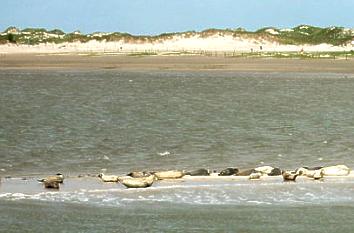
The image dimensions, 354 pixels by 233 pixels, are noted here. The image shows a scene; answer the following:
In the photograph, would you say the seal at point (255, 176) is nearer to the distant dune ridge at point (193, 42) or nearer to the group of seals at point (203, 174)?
the group of seals at point (203, 174)

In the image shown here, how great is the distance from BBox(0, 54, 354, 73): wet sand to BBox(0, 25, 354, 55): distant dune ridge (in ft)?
71.0

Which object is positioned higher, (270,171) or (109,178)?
(109,178)

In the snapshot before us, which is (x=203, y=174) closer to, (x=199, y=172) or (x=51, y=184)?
(x=199, y=172)

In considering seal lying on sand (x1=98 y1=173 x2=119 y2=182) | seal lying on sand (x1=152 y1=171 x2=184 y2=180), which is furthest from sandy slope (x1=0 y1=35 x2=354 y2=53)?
seal lying on sand (x1=98 y1=173 x2=119 y2=182)

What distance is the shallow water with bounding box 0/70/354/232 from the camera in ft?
39.7

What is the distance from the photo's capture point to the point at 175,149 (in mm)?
20750

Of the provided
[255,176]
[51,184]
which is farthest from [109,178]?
[255,176]

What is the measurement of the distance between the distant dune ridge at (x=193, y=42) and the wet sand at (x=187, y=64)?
21.6m

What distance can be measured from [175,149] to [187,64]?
39553 mm

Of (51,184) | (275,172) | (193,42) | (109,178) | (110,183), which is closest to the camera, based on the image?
(51,184)

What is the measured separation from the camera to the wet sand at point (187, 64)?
56000mm

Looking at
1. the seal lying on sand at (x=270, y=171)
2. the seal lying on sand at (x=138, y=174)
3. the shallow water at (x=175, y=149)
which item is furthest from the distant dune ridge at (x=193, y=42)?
the seal lying on sand at (x=138, y=174)

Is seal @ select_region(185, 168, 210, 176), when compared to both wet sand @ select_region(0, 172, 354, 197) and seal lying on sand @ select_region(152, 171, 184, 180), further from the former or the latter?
seal lying on sand @ select_region(152, 171, 184, 180)

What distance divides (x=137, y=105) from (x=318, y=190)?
60.4 ft
